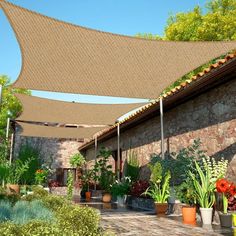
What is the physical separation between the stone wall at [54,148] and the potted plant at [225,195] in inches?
633

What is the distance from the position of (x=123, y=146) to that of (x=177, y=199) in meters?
5.89

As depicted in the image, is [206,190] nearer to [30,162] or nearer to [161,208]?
[161,208]

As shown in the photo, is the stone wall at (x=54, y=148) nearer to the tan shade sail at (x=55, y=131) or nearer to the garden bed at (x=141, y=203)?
the tan shade sail at (x=55, y=131)

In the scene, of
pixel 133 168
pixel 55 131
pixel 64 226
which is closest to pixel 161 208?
pixel 64 226

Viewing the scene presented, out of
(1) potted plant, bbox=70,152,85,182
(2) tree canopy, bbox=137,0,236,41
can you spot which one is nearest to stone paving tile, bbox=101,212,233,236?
(2) tree canopy, bbox=137,0,236,41

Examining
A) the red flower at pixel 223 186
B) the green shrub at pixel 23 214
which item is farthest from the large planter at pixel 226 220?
the green shrub at pixel 23 214

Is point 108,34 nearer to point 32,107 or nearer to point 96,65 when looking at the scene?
point 96,65

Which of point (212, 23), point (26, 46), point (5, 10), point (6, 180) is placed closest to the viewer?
point (5, 10)

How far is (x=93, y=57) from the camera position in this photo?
6.69 metres

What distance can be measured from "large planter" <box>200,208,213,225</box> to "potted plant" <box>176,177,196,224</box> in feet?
0.65

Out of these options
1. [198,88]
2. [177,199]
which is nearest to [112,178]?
[177,199]

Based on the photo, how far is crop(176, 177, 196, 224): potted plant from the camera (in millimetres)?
5531

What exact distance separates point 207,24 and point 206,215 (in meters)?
13.3

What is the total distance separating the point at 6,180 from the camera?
32.1 ft
